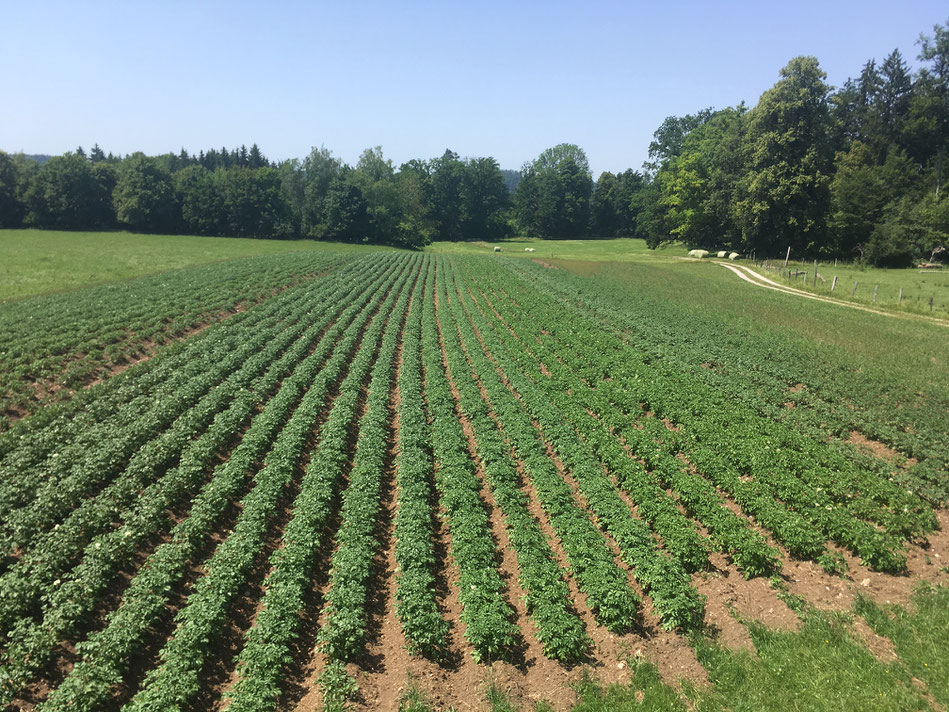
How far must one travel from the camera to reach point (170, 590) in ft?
30.3

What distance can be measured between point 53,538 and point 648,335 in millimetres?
25564

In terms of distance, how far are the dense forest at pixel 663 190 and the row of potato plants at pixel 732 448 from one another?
57.2 metres

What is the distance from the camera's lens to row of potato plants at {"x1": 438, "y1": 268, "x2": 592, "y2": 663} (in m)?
8.33

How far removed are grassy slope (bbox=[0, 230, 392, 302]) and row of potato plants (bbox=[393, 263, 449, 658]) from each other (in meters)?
36.1

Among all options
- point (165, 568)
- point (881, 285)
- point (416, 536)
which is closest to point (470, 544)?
point (416, 536)

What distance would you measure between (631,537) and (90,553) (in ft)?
35.0

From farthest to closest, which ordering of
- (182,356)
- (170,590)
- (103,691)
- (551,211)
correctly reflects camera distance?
(551,211)
(182,356)
(170,590)
(103,691)

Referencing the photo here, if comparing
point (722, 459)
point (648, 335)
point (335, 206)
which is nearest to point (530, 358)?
point (648, 335)

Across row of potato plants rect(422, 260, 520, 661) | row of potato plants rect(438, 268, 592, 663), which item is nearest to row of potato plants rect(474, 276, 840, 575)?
row of potato plants rect(438, 268, 592, 663)

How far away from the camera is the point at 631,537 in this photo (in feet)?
34.7

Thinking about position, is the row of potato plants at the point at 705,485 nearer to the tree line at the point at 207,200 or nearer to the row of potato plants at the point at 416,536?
the row of potato plants at the point at 416,536

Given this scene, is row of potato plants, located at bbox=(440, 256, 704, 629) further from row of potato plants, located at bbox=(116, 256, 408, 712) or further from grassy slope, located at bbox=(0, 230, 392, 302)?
grassy slope, located at bbox=(0, 230, 392, 302)

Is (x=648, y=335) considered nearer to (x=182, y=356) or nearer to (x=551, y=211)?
(x=182, y=356)

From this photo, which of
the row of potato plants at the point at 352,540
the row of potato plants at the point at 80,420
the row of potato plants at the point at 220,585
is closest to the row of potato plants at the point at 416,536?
the row of potato plants at the point at 352,540
